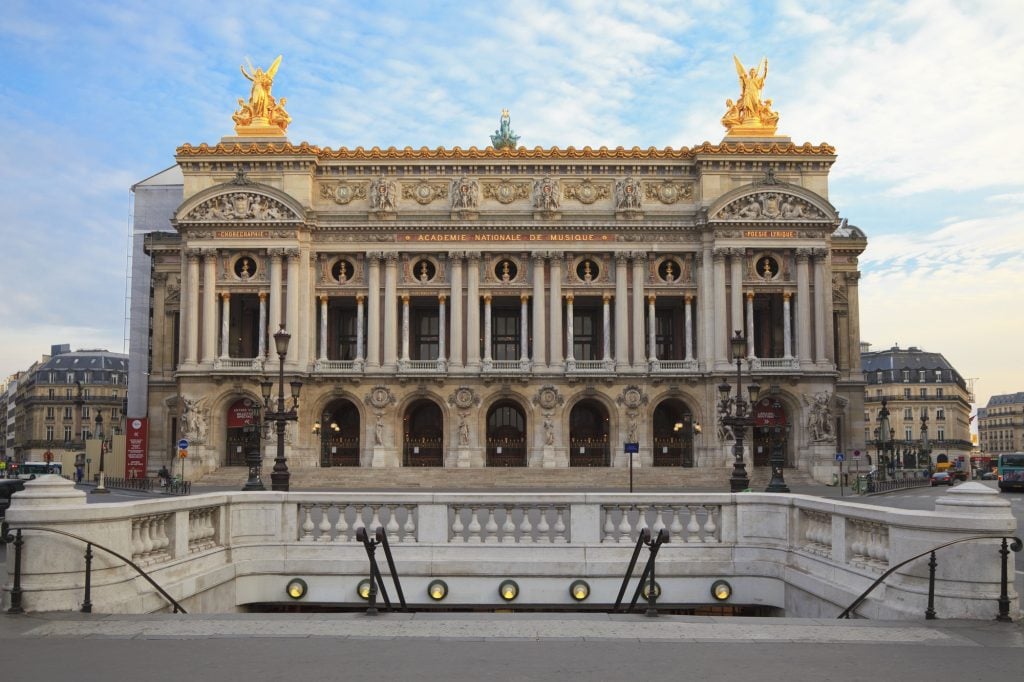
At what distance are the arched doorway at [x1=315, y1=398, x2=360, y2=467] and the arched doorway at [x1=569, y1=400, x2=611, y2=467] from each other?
1324cm

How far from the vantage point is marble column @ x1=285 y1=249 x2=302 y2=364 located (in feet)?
206

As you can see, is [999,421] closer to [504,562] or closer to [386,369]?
[386,369]

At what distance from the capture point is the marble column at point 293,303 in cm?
6266

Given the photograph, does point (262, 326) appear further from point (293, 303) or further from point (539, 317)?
point (539, 317)

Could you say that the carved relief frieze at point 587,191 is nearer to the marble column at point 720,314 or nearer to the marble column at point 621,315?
the marble column at point 621,315

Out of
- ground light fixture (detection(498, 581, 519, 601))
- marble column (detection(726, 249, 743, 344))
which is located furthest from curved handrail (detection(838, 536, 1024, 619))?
marble column (detection(726, 249, 743, 344))

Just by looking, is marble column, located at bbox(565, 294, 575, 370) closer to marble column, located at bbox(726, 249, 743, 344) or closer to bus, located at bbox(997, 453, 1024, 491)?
marble column, located at bbox(726, 249, 743, 344)

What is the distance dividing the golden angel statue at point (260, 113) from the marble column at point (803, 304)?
33.3 meters

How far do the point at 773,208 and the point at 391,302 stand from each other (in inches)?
930

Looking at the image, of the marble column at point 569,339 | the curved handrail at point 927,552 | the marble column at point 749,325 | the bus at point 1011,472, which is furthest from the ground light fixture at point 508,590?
the bus at point 1011,472

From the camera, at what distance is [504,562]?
52.7ft

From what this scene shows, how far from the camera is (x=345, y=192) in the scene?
2562 inches

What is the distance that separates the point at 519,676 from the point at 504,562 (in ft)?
21.5

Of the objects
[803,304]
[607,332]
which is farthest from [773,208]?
[607,332]
